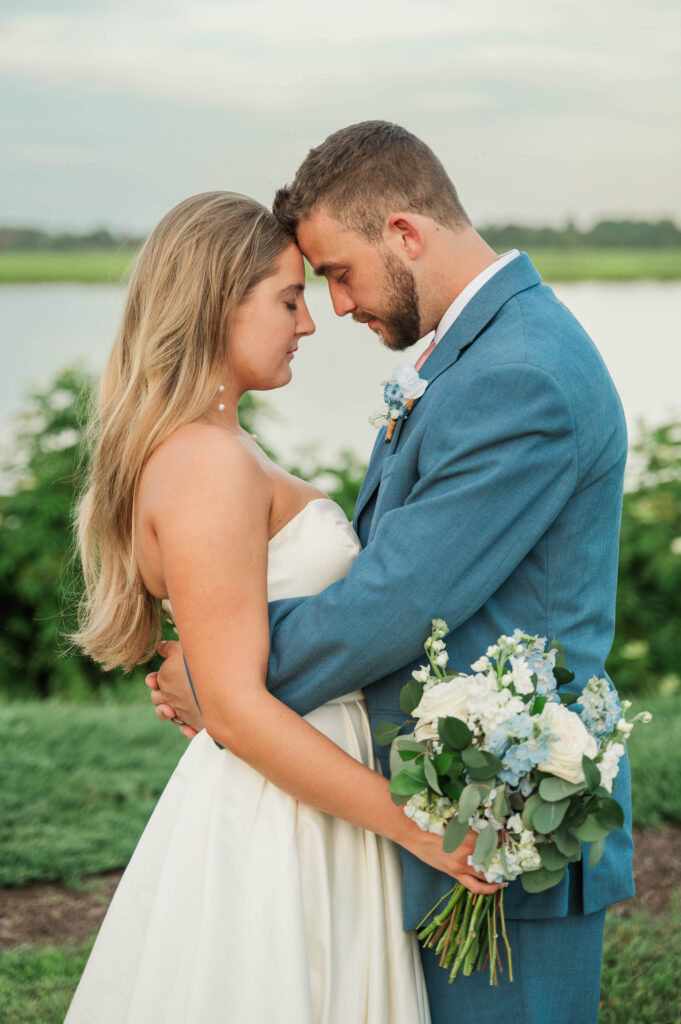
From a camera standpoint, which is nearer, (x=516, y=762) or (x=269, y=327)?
(x=516, y=762)

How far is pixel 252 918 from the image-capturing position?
2.21m

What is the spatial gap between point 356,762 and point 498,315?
1064 millimetres

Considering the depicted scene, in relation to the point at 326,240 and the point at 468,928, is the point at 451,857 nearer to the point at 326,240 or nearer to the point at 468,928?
the point at 468,928

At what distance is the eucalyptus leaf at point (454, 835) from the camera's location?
1.92 metres

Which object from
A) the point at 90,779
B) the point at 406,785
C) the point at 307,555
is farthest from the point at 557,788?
the point at 90,779

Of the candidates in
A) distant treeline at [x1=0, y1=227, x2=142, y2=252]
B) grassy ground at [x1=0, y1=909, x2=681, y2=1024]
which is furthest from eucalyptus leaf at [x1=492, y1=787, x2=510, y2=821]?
distant treeline at [x1=0, y1=227, x2=142, y2=252]

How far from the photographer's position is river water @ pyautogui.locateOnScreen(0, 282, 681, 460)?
638cm

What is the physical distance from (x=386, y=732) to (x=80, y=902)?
8.96ft

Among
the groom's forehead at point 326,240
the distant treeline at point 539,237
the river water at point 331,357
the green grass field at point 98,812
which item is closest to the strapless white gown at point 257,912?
the groom's forehead at point 326,240

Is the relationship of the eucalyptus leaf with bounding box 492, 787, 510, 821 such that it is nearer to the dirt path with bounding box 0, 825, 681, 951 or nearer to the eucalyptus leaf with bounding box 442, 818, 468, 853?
the eucalyptus leaf with bounding box 442, 818, 468, 853

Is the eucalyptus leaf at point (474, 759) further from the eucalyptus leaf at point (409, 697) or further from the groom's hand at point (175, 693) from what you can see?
the groom's hand at point (175, 693)

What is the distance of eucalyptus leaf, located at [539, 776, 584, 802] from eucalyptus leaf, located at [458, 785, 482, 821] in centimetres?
12

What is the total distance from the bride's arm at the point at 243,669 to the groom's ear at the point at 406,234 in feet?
2.73

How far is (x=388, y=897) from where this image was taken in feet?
7.74
